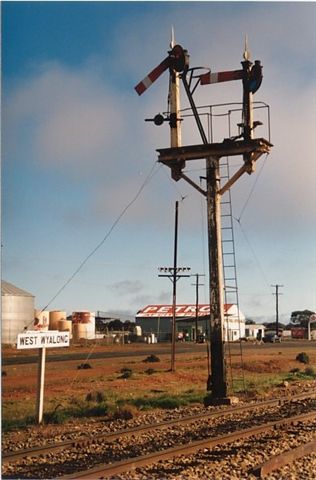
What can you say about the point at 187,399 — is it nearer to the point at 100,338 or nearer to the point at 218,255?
the point at 218,255

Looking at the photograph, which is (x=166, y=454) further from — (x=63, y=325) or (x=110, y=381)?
(x=63, y=325)

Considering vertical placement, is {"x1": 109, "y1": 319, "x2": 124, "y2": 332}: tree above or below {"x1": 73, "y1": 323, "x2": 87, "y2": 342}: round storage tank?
above

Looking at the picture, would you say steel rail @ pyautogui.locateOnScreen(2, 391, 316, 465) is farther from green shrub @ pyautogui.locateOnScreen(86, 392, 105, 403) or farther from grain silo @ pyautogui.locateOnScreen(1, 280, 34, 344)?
grain silo @ pyautogui.locateOnScreen(1, 280, 34, 344)

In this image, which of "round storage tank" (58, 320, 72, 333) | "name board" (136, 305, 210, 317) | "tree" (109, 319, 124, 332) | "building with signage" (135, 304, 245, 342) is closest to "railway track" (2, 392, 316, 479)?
"round storage tank" (58, 320, 72, 333)

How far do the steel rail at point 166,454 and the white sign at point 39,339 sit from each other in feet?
14.9

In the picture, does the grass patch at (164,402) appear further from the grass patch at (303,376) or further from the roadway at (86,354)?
the roadway at (86,354)

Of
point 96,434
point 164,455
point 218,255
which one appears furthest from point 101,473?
point 218,255

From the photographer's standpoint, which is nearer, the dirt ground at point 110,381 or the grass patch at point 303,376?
the dirt ground at point 110,381

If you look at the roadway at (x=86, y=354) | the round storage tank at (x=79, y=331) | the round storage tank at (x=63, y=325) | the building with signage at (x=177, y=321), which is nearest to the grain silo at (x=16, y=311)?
the roadway at (x=86, y=354)

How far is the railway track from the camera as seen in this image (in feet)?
28.0

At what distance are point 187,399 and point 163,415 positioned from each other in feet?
10.8

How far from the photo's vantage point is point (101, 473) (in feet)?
26.3

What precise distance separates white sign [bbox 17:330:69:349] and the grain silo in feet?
161

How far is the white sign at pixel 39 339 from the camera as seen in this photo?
43.7ft
